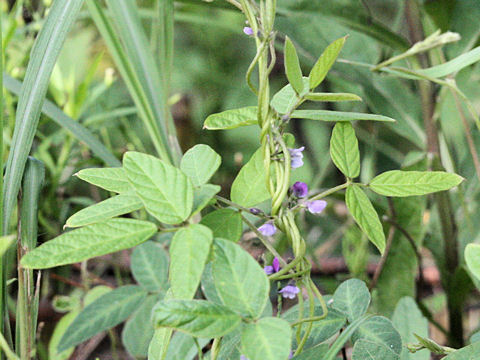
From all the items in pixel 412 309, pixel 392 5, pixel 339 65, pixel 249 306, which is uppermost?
pixel 392 5

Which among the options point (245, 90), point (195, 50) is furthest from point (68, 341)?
point (195, 50)

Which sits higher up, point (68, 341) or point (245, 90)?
point (245, 90)

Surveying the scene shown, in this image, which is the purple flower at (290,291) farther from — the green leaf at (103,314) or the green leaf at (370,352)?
the green leaf at (103,314)

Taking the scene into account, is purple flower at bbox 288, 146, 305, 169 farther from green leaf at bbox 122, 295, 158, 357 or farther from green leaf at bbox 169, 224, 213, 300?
green leaf at bbox 122, 295, 158, 357

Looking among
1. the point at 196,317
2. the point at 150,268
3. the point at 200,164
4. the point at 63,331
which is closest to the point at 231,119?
the point at 200,164

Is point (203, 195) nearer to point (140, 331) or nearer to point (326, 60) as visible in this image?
point (326, 60)

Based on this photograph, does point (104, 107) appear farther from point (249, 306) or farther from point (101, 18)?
point (249, 306)

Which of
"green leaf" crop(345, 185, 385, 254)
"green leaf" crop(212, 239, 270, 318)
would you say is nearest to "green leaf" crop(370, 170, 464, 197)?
"green leaf" crop(345, 185, 385, 254)
